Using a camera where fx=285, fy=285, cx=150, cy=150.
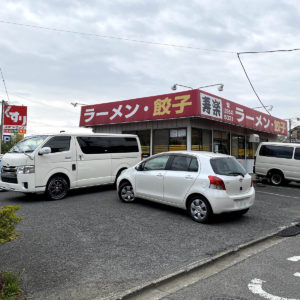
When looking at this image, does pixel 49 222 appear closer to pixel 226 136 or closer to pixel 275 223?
pixel 275 223

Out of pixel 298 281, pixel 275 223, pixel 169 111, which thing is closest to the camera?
pixel 298 281

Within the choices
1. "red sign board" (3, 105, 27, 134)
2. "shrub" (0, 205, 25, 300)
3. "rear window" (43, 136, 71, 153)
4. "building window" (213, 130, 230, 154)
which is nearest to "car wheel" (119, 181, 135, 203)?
"rear window" (43, 136, 71, 153)

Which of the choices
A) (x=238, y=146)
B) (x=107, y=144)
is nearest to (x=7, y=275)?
(x=107, y=144)

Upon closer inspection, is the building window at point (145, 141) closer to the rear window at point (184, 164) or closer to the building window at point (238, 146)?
the building window at point (238, 146)

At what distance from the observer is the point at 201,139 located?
15852 millimetres

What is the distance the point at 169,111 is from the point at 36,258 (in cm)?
1086

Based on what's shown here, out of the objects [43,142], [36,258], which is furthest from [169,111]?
[36,258]

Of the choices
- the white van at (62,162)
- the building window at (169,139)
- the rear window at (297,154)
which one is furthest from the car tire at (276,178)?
the white van at (62,162)

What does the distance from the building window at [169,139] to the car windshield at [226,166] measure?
8.30 metres

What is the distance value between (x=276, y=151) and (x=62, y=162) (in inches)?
420

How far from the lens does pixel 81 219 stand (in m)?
6.45

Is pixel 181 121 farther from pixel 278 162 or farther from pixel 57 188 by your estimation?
pixel 57 188

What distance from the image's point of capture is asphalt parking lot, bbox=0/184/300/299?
11.6ft

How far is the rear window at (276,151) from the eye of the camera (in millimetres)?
14049
